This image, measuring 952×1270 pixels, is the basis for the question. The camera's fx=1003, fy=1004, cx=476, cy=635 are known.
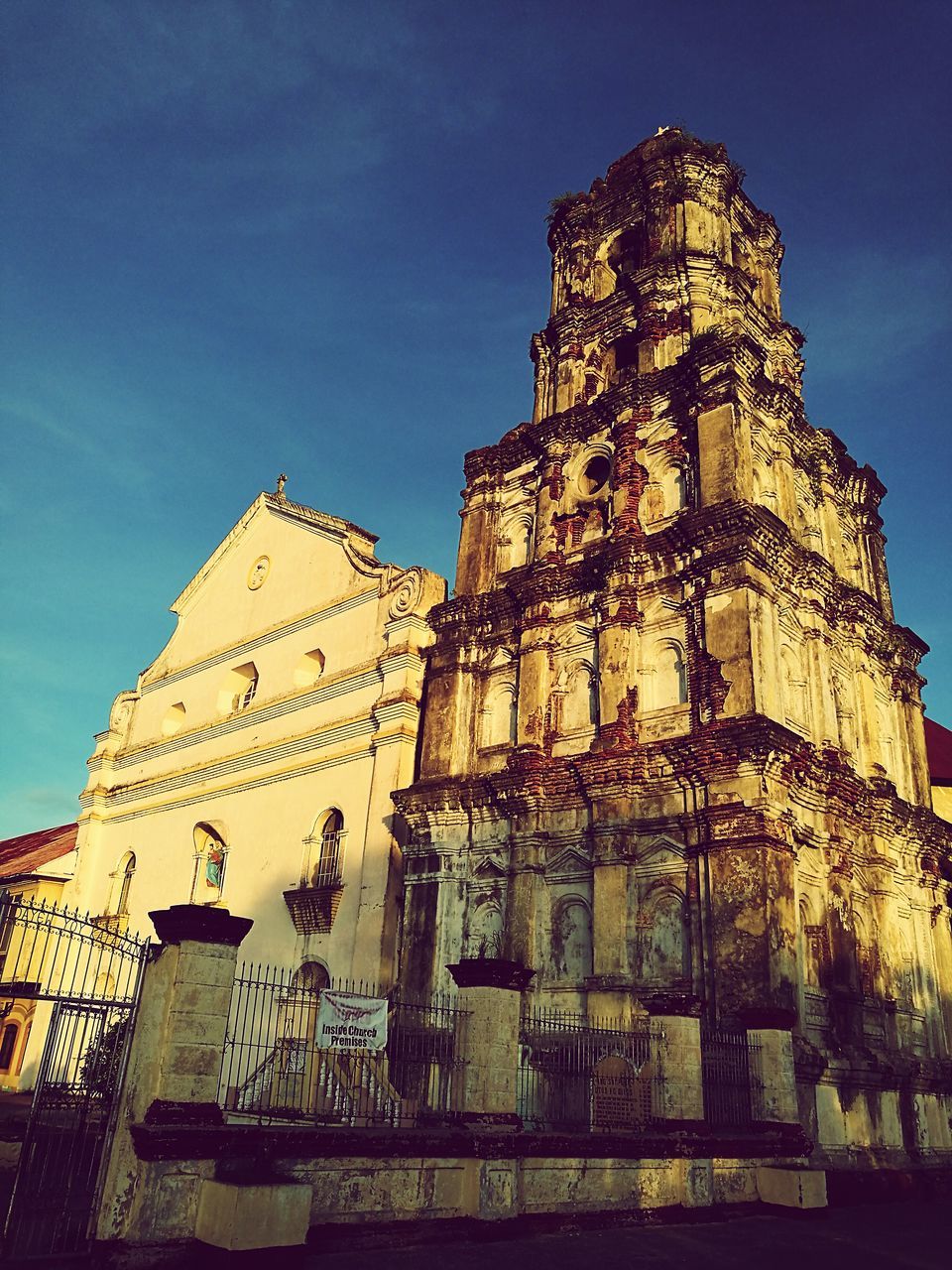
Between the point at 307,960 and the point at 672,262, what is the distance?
57.9 feet

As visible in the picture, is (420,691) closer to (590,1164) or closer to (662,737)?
(662,737)

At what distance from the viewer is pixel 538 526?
21969 millimetres

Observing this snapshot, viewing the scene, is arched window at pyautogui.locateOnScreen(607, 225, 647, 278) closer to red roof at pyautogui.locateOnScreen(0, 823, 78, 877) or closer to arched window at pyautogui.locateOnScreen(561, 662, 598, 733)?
arched window at pyautogui.locateOnScreen(561, 662, 598, 733)

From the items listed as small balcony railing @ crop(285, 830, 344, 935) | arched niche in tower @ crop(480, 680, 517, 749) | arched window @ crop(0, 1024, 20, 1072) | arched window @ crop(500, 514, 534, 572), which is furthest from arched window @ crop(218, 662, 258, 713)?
arched window @ crop(0, 1024, 20, 1072)

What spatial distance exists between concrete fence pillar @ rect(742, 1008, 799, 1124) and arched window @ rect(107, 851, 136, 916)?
2037 centimetres

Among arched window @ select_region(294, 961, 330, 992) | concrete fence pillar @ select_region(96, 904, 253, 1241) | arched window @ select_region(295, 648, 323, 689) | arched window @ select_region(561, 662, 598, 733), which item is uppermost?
arched window @ select_region(295, 648, 323, 689)

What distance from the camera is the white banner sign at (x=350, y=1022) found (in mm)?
10398

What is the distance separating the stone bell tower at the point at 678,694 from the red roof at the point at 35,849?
18.3 meters

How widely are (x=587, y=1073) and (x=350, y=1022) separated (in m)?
5.71

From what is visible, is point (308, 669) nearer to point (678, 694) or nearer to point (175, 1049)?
A: point (678, 694)

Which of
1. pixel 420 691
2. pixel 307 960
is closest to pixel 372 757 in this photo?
pixel 420 691

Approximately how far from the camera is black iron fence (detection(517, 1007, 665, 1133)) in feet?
44.4

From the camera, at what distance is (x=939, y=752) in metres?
29.4

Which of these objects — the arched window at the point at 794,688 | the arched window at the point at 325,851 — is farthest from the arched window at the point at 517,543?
the arched window at the point at 325,851
